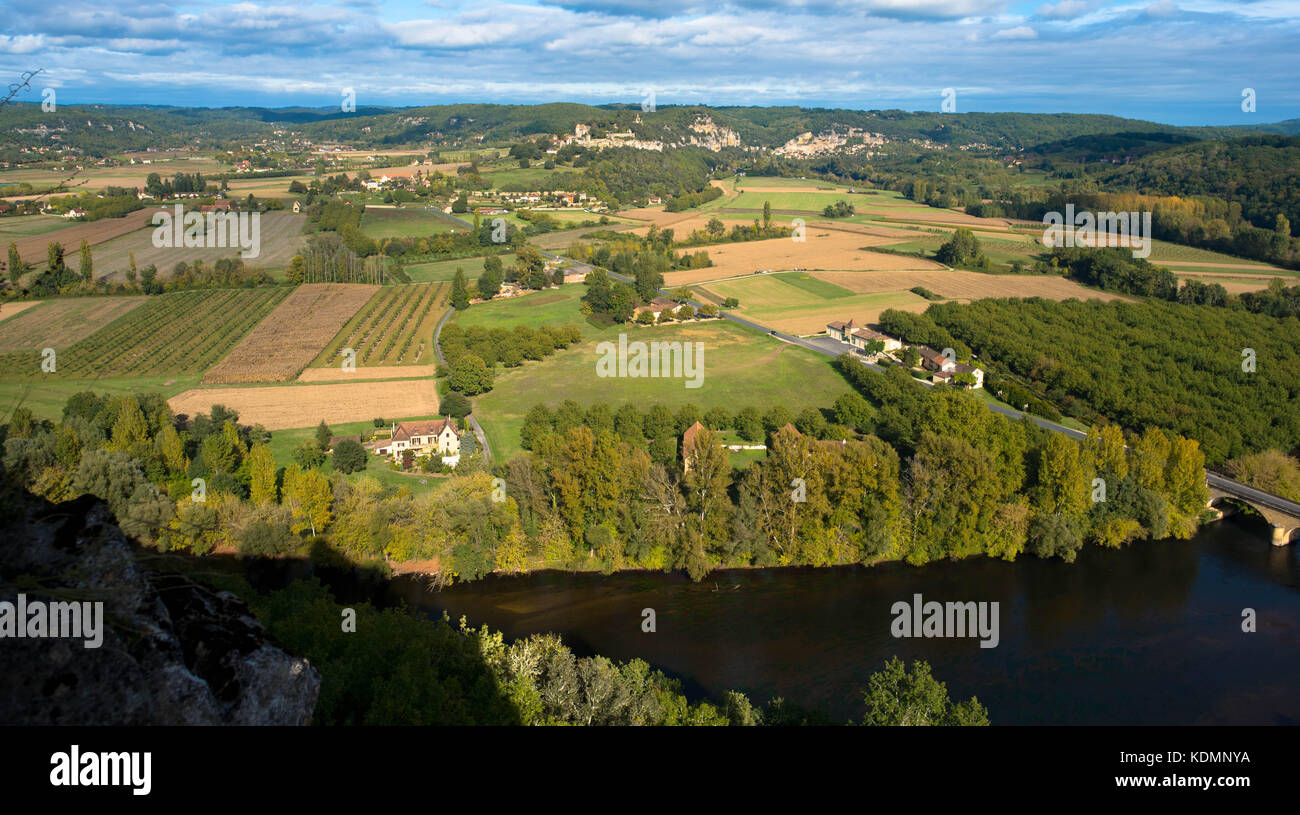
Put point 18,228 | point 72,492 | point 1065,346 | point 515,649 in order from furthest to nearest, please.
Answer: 1. point 18,228
2. point 1065,346
3. point 72,492
4. point 515,649

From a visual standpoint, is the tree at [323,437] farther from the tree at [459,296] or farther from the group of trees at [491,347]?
the tree at [459,296]

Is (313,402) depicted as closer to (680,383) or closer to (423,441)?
(423,441)

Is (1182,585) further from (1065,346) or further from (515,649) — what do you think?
(515,649)

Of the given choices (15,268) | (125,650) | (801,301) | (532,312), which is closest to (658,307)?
(532,312)

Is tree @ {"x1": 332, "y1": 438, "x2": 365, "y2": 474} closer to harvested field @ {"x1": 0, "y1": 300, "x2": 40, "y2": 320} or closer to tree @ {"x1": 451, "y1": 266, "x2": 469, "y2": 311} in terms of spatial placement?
tree @ {"x1": 451, "y1": 266, "x2": 469, "y2": 311}

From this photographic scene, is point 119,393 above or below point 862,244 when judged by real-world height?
below

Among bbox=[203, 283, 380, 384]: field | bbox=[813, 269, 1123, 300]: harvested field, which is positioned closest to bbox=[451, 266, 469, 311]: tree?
bbox=[203, 283, 380, 384]: field
